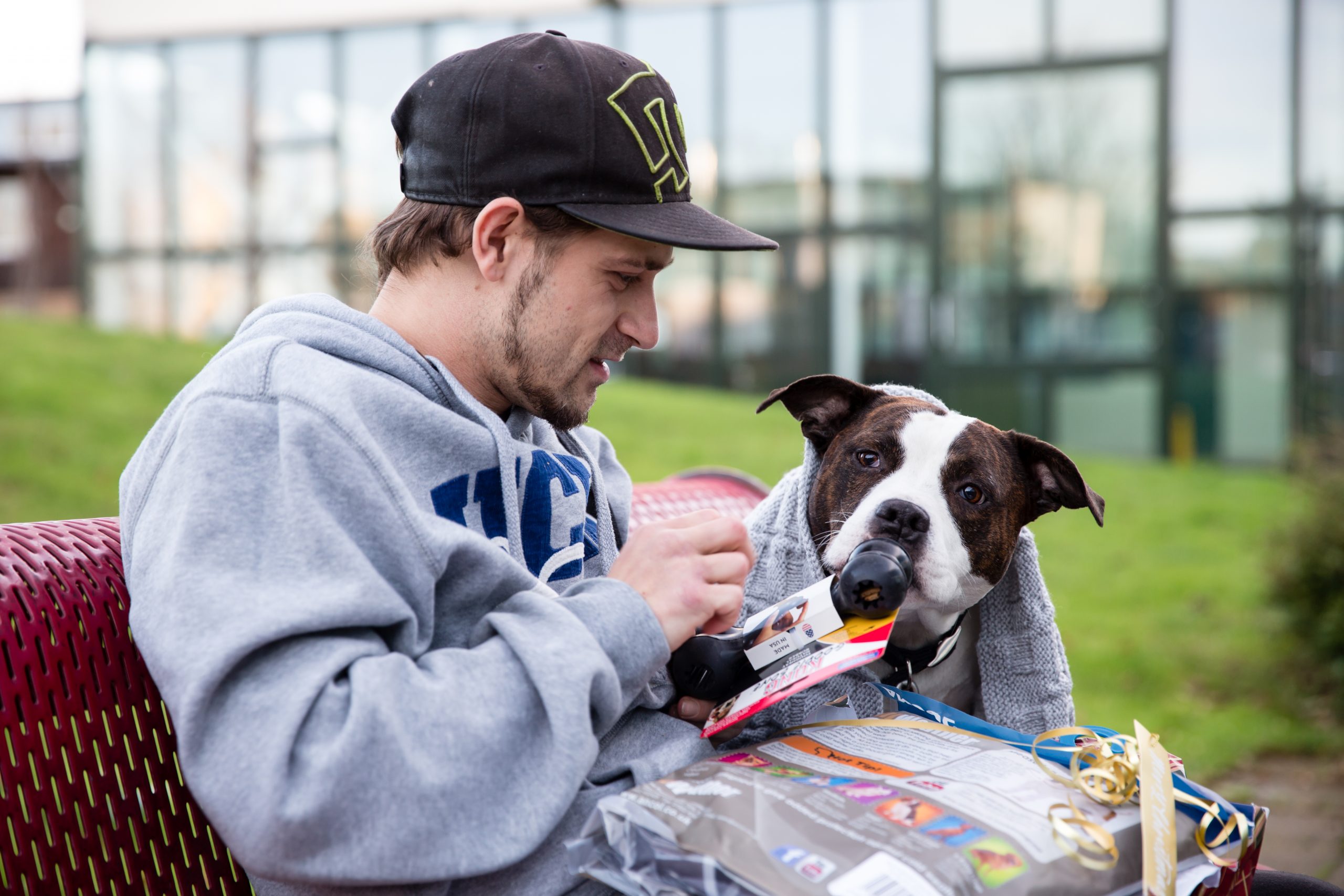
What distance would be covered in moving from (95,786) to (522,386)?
85 cm

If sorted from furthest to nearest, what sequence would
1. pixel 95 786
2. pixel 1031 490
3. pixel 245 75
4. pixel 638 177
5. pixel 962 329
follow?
pixel 245 75 < pixel 962 329 < pixel 1031 490 < pixel 638 177 < pixel 95 786

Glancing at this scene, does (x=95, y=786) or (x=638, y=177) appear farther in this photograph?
(x=638, y=177)

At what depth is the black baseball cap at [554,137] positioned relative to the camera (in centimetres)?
171

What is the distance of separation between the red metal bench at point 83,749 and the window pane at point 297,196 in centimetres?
1423

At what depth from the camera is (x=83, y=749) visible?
1521 mm

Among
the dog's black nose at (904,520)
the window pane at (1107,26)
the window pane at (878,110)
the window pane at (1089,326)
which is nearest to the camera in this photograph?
the dog's black nose at (904,520)

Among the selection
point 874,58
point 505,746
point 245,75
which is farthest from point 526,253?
point 245,75

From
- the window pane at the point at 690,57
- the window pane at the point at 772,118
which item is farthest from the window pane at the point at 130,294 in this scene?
the window pane at the point at 772,118

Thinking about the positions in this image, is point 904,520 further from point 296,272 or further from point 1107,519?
point 296,272

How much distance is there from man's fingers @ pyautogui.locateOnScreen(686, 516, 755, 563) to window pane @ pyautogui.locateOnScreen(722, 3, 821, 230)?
12.5 metres

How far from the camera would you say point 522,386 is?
1866 mm

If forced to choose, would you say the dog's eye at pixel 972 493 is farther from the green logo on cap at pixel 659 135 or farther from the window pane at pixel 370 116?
the window pane at pixel 370 116

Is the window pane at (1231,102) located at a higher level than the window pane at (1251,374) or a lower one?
higher

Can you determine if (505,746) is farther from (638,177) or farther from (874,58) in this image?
(874,58)
